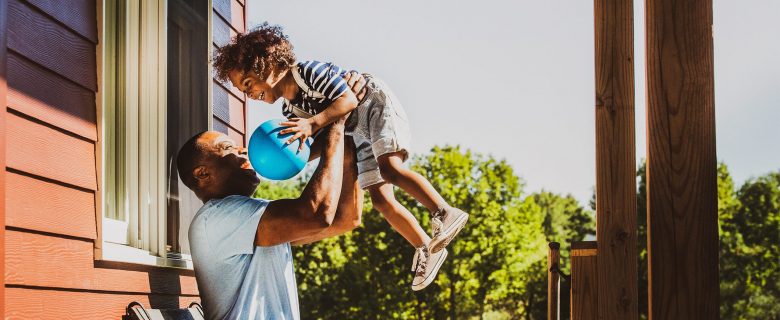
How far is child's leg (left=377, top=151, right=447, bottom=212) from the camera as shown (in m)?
3.37

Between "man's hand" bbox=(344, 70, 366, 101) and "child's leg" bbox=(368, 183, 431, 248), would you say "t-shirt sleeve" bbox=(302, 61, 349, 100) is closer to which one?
"man's hand" bbox=(344, 70, 366, 101)

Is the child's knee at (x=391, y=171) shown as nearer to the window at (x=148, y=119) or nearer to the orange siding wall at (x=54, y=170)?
the window at (x=148, y=119)

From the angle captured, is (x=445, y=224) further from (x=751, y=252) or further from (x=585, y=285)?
(x=751, y=252)

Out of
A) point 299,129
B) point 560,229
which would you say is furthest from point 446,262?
point 299,129

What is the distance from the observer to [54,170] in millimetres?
2496

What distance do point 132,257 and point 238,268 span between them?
1.45ft

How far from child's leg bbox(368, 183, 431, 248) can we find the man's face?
65cm

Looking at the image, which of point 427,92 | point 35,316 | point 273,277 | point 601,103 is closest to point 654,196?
point 273,277

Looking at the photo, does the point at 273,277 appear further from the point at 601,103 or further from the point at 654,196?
the point at 601,103

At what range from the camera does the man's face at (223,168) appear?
2867mm

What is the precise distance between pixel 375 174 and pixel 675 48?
1592mm

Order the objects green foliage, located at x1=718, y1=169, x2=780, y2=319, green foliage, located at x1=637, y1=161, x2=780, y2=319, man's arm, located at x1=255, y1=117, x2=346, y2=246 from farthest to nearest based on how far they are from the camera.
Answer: green foliage, located at x1=718, y1=169, x2=780, y2=319 → green foliage, located at x1=637, y1=161, x2=780, y2=319 → man's arm, located at x1=255, y1=117, x2=346, y2=246

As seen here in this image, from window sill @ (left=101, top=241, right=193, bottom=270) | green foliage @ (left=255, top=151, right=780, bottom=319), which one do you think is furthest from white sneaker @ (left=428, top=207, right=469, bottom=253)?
green foliage @ (left=255, top=151, right=780, bottom=319)

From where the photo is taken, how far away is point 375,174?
11.4ft
